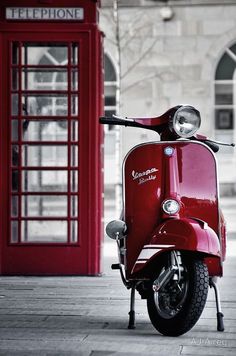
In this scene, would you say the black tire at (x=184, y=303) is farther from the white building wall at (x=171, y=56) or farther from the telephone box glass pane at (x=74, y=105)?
the white building wall at (x=171, y=56)

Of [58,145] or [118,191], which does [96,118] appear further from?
[118,191]

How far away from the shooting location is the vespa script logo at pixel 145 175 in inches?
225

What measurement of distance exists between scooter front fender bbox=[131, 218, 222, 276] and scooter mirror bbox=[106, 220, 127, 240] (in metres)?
0.21

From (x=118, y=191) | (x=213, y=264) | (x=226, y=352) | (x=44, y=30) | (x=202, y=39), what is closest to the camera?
(x=226, y=352)

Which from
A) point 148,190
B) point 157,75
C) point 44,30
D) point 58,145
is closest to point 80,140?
point 58,145

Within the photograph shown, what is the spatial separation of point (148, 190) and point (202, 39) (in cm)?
1764

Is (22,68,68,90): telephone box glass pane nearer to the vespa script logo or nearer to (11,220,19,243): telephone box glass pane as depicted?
(11,220,19,243): telephone box glass pane

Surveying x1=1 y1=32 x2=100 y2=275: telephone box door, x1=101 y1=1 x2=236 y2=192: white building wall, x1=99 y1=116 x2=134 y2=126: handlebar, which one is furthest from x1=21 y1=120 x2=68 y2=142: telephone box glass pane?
x1=101 y1=1 x2=236 y2=192: white building wall

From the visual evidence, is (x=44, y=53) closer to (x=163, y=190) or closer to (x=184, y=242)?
(x=163, y=190)

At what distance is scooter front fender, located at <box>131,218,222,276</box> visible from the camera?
524 cm

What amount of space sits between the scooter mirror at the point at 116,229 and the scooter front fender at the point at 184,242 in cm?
21

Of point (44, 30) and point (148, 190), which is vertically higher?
point (44, 30)

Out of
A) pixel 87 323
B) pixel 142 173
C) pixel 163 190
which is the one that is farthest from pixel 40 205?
pixel 163 190

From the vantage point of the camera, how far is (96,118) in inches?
326
